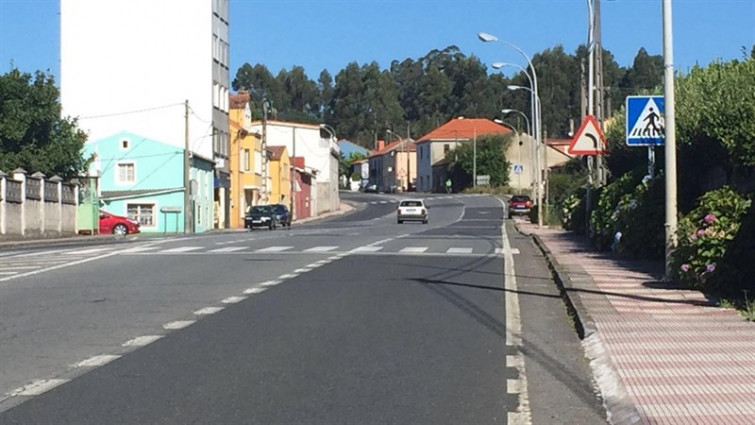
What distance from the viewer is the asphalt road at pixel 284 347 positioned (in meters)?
8.41

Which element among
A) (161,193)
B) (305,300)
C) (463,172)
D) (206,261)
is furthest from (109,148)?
(463,172)

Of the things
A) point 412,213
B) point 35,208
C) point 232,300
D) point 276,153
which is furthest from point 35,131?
point 232,300

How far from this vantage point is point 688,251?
15.2 m

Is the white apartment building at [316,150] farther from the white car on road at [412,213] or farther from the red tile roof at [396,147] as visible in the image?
the white car on road at [412,213]

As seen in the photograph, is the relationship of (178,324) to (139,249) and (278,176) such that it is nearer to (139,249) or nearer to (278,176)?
(139,249)

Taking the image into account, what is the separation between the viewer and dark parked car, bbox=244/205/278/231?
62531 mm

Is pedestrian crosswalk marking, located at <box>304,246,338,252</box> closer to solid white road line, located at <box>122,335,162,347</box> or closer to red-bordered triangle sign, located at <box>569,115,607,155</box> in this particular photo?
red-bordered triangle sign, located at <box>569,115,607,155</box>

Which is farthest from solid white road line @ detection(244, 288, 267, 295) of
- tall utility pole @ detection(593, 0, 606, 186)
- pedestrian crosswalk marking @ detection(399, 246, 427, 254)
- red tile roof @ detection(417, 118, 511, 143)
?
red tile roof @ detection(417, 118, 511, 143)

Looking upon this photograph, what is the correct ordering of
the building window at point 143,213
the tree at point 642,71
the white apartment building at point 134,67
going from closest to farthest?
1. the building window at point 143,213
2. the white apartment building at point 134,67
3. the tree at point 642,71

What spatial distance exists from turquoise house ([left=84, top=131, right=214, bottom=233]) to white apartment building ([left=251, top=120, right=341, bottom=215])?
4620 centimetres

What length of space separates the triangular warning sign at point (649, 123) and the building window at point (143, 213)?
1897 inches

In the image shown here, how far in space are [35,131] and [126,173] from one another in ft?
37.4

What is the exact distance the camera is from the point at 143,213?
6300cm

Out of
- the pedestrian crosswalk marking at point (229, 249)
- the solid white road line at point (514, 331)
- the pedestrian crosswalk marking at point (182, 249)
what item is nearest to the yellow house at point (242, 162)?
the pedestrian crosswalk marking at point (182, 249)
